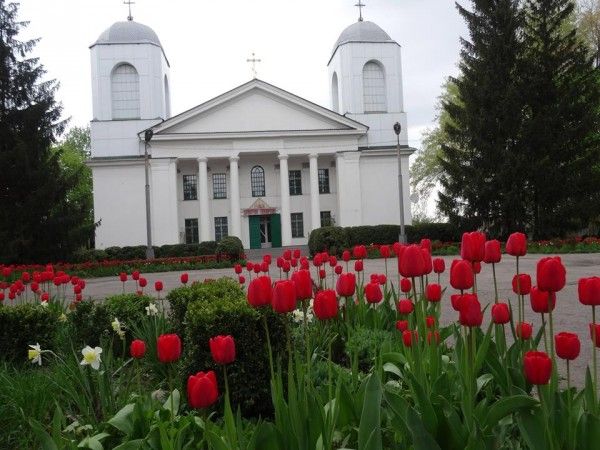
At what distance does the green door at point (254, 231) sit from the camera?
40.3m

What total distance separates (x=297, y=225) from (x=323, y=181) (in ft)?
12.6

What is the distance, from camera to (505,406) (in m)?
2.02

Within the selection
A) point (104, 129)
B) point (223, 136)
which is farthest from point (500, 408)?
point (104, 129)

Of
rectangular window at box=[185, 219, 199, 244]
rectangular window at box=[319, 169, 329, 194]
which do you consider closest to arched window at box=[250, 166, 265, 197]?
rectangular window at box=[319, 169, 329, 194]

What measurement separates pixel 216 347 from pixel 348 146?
38449mm

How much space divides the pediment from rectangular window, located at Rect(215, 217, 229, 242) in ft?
21.0

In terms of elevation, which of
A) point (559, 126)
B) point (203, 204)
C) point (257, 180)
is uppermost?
point (559, 126)

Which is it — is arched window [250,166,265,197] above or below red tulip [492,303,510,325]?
above

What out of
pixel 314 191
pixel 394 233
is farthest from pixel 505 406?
pixel 314 191

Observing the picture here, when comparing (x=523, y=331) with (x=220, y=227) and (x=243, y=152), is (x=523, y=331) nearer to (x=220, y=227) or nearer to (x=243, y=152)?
(x=243, y=152)

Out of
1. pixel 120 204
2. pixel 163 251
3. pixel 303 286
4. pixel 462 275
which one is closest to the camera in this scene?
pixel 462 275

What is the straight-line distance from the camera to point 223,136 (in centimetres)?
3850

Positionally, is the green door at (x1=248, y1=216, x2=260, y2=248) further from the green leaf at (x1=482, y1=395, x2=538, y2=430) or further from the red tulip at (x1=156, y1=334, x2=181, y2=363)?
the green leaf at (x1=482, y1=395, x2=538, y2=430)

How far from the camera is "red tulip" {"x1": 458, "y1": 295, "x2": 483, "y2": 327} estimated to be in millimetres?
2049
